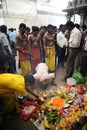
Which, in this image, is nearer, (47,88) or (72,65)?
(47,88)

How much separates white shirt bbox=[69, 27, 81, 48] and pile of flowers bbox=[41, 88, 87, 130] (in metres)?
1.57

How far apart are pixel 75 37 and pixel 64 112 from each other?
210 centimetres

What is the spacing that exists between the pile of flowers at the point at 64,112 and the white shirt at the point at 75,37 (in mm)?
1569

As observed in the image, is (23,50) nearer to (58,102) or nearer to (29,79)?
(29,79)

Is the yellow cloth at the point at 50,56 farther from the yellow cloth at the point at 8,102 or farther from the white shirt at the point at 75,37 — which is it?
the yellow cloth at the point at 8,102

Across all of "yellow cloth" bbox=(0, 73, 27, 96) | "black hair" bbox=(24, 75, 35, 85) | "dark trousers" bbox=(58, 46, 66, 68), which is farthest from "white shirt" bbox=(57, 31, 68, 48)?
"yellow cloth" bbox=(0, 73, 27, 96)

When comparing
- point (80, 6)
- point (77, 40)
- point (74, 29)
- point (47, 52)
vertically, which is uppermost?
point (80, 6)

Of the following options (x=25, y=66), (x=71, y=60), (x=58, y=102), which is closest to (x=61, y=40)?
(x=71, y=60)

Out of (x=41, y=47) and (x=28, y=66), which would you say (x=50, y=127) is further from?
(x=41, y=47)

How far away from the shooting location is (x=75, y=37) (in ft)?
12.6

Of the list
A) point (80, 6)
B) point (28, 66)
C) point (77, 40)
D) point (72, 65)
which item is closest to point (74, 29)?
point (77, 40)

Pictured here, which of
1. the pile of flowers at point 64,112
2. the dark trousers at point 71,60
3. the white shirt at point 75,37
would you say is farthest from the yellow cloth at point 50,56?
the pile of flowers at point 64,112

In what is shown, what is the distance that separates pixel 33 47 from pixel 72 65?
4.11 feet

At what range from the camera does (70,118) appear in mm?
2262
